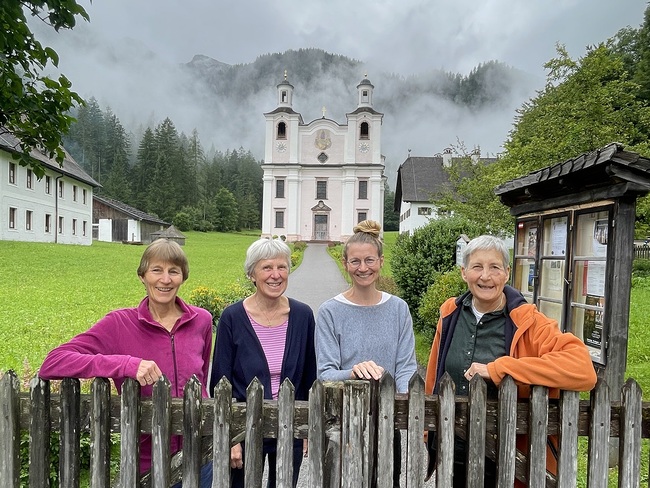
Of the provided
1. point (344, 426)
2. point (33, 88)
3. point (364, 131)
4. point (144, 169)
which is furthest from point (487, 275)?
point (144, 169)

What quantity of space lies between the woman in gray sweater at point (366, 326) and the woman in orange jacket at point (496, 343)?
0.23 meters

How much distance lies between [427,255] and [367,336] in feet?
26.3

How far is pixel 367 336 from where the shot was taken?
2.60 m

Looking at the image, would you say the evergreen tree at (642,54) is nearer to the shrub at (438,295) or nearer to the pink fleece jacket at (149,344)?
the shrub at (438,295)

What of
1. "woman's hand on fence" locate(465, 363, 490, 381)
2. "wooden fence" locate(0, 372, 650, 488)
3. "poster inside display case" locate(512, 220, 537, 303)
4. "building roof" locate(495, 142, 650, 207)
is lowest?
Answer: "wooden fence" locate(0, 372, 650, 488)

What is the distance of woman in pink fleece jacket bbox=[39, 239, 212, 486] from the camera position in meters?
2.43

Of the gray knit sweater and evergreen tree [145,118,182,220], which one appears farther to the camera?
evergreen tree [145,118,182,220]

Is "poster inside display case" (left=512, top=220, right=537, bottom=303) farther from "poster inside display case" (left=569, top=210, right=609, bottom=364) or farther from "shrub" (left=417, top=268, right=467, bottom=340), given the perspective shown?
"shrub" (left=417, top=268, right=467, bottom=340)

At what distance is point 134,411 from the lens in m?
→ 2.22

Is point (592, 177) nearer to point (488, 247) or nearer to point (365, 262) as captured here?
point (488, 247)

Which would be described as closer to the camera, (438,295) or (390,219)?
(438,295)

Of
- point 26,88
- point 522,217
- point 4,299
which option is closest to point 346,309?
point 26,88

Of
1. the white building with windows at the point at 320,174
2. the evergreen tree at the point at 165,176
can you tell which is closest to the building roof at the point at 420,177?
the white building with windows at the point at 320,174

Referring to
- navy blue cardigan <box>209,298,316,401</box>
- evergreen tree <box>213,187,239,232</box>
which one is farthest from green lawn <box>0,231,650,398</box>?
evergreen tree <box>213,187,239,232</box>
